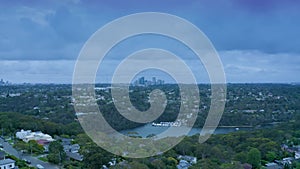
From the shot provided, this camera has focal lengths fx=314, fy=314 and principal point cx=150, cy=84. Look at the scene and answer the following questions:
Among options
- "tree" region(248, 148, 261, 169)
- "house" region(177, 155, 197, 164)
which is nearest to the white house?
"house" region(177, 155, 197, 164)

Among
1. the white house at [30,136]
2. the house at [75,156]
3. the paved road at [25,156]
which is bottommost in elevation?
the paved road at [25,156]

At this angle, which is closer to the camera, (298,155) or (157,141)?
A: (157,141)

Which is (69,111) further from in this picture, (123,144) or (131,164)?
(131,164)

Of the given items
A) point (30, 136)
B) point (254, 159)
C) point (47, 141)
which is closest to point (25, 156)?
point (47, 141)

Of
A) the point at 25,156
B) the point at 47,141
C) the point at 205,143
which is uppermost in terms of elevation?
the point at 205,143

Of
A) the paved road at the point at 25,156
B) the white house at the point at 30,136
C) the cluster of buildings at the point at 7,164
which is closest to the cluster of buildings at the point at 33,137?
the white house at the point at 30,136

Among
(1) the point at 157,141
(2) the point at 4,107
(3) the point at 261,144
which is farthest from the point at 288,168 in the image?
(2) the point at 4,107

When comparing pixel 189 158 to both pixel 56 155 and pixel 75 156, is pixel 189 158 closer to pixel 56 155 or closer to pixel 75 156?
pixel 75 156

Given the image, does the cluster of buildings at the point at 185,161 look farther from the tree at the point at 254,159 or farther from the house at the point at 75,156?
the house at the point at 75,156
